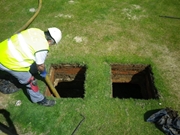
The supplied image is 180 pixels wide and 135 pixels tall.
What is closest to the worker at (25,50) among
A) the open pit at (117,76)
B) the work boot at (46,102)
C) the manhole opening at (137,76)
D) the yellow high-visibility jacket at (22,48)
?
the yellow high-visibility jacket at (22,48)

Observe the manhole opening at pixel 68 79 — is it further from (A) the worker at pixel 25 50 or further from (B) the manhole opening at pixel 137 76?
(A) the worker at pixel 25 50

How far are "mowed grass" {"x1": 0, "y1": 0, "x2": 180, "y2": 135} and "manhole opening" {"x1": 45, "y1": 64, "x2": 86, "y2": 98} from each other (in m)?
0.20

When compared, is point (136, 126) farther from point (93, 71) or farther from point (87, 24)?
point (87, 24)

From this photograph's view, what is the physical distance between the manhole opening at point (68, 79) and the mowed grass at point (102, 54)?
0.20 m

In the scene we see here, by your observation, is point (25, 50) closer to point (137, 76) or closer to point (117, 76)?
point (117, 76)

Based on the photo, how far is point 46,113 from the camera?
445 centimetres

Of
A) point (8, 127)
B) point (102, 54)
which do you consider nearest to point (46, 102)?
point (8, 127)

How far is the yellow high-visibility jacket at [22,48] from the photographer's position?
3.69 metres

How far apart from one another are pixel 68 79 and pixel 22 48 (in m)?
2.31

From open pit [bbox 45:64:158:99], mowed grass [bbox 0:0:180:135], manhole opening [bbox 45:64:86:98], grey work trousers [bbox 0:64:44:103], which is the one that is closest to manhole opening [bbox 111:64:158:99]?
open pit [bbox 45:64:158:99]

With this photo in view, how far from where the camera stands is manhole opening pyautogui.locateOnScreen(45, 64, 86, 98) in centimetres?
552

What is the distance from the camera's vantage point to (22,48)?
373 cm

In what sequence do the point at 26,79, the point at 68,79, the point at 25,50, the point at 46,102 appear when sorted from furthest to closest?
the point at 68,79, the point at 46,102, the point at 26,79, the point at 25,50

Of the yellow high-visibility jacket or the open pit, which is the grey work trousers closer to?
the yellow high-visibility jacket
